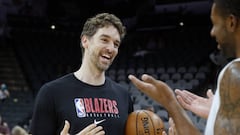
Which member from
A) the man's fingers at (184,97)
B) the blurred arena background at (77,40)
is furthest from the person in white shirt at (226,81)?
the blurred arena background at (77,40)

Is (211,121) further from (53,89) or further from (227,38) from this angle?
(53,89)

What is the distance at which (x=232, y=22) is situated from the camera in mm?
1535

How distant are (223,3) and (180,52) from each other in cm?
1444

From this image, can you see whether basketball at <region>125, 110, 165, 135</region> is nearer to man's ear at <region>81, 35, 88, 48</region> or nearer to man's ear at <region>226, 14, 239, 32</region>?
man's ear at <region>81, 35, 88, 48</region>

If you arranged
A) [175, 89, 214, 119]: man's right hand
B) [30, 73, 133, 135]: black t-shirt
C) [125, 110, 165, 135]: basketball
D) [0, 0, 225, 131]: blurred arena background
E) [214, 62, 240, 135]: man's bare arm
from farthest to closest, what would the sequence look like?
1. [0, 0, 225, 131]: blurred arena background
2. [125, 110, 165, 135]: basketball
3. [30, 73, 133, 135]: black t-shirt
4. [175, 89, 214, 119]: man's right hand
5. [214, 62, 240, 135]: man's bare arm

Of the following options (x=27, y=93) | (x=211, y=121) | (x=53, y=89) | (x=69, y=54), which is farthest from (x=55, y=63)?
(x=211, y=121)

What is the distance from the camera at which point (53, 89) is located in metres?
2.62

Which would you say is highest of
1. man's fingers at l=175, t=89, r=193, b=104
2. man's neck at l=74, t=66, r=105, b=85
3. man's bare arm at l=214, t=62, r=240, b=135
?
man's bare arm at l=214, t=62, r=240, b=135

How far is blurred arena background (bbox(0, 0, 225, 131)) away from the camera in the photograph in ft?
50.5

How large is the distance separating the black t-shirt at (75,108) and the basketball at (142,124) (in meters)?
0.04

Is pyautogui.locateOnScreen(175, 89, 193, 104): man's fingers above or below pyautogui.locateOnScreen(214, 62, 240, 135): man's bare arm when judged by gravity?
below

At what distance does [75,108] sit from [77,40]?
15.1 meters

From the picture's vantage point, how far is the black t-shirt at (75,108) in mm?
2561

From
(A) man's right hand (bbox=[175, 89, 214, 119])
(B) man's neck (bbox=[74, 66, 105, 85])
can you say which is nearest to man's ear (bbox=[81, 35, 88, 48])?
(B) man's neck (bbox=[74, 66, 105, 85])
